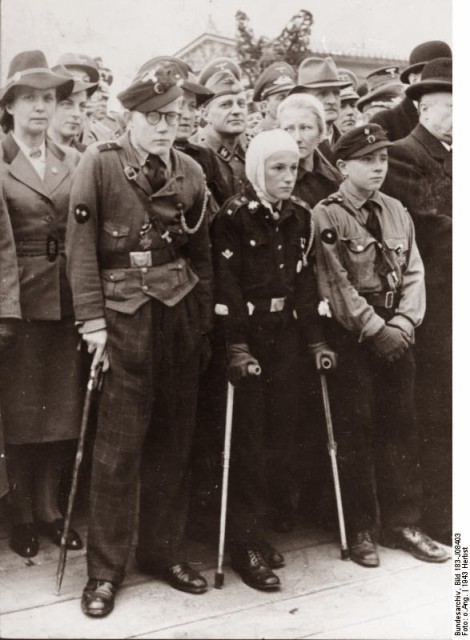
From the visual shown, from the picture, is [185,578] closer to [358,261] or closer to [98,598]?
[98,598]

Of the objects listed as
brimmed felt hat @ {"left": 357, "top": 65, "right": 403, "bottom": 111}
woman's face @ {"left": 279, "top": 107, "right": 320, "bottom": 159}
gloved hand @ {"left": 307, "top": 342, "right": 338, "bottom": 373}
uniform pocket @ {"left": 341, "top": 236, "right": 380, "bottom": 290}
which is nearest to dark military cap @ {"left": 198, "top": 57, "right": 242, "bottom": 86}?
woman's face @ {"left": 279, "top": 107, "right": 320, "bottom": 159}

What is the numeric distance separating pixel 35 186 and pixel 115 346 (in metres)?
1.05

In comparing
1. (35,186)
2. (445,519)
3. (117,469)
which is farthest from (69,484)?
(445,519)

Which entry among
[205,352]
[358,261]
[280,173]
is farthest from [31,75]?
[358,261]

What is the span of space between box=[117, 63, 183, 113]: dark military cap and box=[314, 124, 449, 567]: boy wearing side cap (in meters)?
1.10

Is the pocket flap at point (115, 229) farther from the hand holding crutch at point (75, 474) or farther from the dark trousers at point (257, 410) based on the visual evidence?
the dark trousers at point (257, 410)

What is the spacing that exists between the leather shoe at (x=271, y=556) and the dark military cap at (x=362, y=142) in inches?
83.4

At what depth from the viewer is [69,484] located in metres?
4.92

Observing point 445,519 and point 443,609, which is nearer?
point 443,609

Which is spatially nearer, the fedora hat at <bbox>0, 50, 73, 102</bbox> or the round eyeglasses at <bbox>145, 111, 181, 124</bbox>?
the round eyeglasses at <bbox>145, 111, 181, 124</bbox>

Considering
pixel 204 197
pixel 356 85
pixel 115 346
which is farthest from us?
pixel 356 85

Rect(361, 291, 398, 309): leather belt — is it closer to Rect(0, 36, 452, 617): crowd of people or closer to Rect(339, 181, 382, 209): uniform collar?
Rect(0, 36, 452, 617): crowd of people

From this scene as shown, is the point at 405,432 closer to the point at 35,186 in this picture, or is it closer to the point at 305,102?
the point at 305,102

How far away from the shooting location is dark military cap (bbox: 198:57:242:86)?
5.23m
